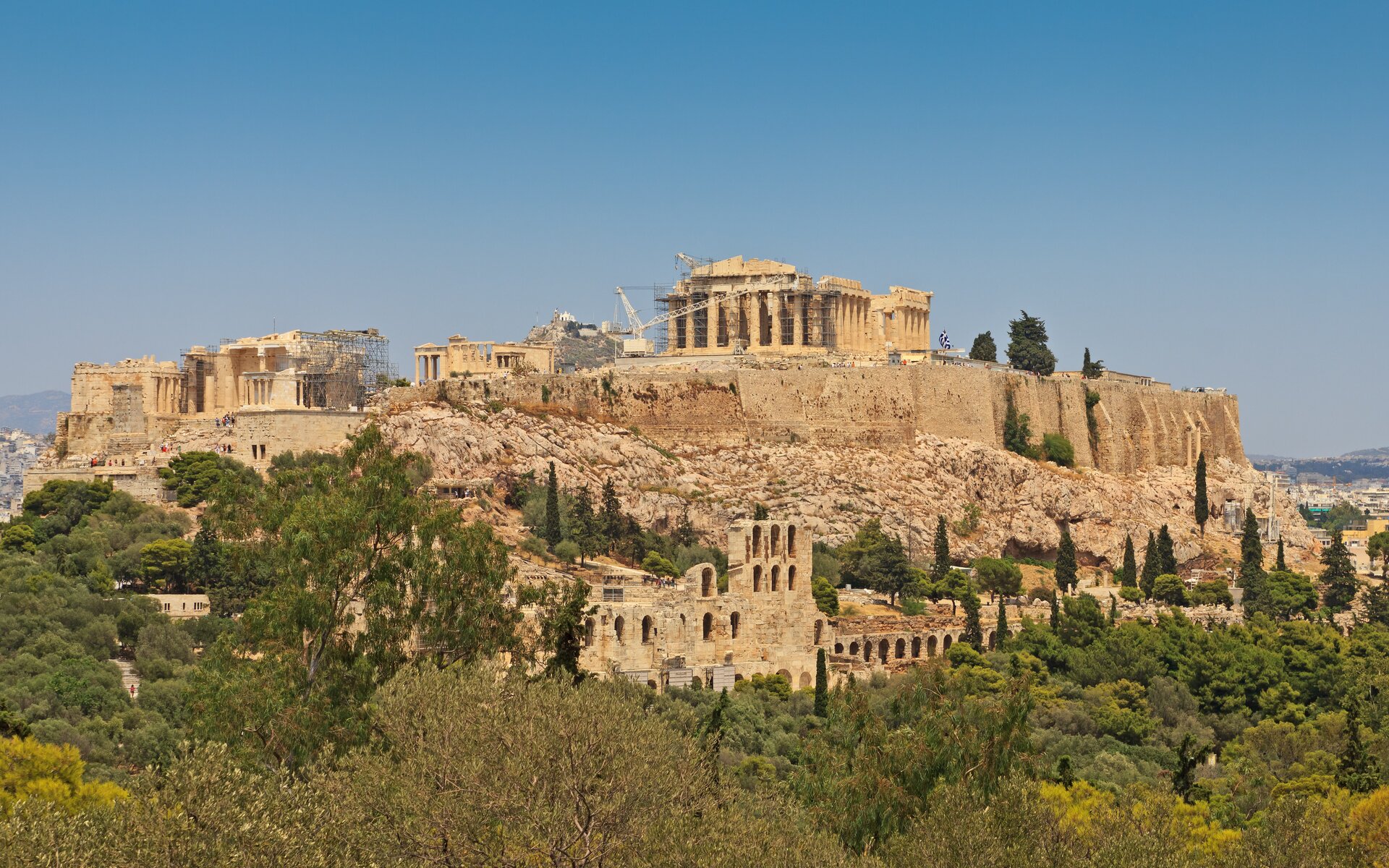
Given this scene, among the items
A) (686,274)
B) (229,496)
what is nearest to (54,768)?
(229,496)

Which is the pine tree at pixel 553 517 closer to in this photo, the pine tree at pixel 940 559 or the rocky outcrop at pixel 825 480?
the rocky outcrop at pixel 825 480

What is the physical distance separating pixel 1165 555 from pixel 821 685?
25.4m

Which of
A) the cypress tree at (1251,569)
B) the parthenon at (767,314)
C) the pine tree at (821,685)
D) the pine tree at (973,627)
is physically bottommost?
the pine tree at (821,685)

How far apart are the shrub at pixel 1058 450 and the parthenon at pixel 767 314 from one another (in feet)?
23.7

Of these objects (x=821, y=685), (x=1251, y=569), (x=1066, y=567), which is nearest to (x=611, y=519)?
(x=821, y=685)

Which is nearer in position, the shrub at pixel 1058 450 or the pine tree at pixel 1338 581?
the pine tree at pixel 1338 581

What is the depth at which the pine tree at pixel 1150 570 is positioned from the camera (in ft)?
217

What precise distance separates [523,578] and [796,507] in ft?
63.9

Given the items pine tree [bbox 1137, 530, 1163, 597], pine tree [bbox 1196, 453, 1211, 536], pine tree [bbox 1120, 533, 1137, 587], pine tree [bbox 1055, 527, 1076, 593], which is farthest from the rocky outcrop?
pine tree [bbox 1137, 530, 1163, 597]

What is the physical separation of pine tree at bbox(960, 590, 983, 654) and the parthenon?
815 inches

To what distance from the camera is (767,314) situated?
79438 millimetres

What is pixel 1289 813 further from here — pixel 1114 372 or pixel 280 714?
pixel 1114 372

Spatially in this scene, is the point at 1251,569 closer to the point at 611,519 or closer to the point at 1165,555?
the point at 1165,555

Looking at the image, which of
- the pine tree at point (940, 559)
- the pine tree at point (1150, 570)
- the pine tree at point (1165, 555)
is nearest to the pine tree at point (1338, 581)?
the pine tree at point (1165, 555)
